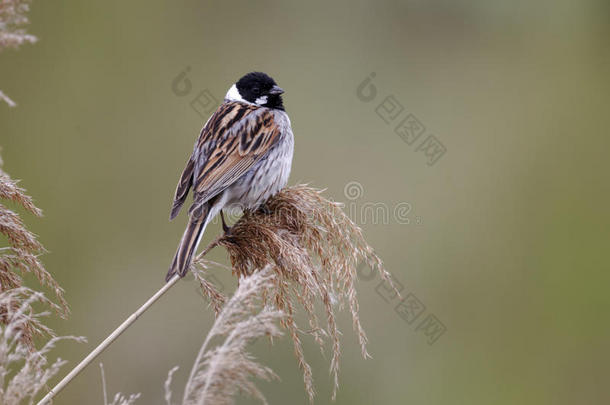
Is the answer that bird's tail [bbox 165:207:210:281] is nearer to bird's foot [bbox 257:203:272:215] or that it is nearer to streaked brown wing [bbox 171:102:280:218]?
streaked brown wing [bbox 171:102:280:218]

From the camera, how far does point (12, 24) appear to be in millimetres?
1682

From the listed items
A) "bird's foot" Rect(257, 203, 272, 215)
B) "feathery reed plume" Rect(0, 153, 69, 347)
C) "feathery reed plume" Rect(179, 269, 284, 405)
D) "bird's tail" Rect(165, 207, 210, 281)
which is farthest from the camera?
"bird's foot" Rect(257, 203, 272, 215)

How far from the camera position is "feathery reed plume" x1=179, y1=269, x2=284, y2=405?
178cm

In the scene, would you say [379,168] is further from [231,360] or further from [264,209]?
[231,360]

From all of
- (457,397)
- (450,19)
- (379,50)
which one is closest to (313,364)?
(457,397)

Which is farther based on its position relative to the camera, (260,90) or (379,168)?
(379,168)

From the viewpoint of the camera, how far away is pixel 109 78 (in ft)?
20.1

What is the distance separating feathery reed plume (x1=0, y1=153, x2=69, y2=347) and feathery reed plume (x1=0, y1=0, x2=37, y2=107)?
1.90 feet

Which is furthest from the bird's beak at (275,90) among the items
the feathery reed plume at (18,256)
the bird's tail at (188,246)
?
the feathery reed plume at (18,256)

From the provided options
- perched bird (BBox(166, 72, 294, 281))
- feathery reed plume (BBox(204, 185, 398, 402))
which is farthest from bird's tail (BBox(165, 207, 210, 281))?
feathery reed plume (BBox(204, 185, 398, 402))

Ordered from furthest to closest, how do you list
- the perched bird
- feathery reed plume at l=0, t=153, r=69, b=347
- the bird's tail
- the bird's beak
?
the bird's beak < the perched bird < the bird's tail < feathery reed plume at l=0, t=153, r=69, b=347

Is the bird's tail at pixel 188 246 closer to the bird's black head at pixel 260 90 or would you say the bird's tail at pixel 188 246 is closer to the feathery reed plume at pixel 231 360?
the feathery reed plume at pixel 231 360

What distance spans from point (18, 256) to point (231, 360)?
0.84 metres

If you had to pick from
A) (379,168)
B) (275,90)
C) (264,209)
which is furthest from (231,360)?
(379,168)
